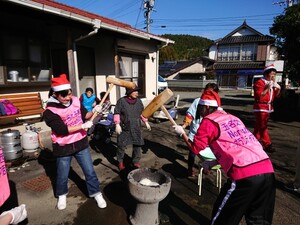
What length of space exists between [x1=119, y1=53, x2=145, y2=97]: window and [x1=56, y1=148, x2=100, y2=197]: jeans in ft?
22.1

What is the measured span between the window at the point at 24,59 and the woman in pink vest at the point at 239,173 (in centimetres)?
594

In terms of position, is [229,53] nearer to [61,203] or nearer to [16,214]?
[61,203]

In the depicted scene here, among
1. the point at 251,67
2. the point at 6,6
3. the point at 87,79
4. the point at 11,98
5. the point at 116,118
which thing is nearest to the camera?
the point at 116,118

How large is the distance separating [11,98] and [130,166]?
3.87 metres

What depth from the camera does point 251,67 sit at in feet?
116

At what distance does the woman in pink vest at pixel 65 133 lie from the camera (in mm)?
2930

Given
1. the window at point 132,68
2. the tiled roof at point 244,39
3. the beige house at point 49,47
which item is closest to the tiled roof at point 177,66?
the tiled roof at point 244,39

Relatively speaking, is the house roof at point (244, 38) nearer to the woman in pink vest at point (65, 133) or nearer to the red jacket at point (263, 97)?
the red jacket at point (263, 97)

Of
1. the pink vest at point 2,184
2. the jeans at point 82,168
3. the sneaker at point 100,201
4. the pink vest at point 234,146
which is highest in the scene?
the pink vest at point 234,146

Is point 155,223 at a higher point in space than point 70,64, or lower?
lower

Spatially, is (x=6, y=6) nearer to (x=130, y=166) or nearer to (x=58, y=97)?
(x=58, y=97)

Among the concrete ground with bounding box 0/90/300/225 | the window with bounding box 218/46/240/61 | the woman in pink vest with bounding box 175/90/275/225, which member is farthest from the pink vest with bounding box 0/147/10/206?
the window with bounding box 218/46/240/61

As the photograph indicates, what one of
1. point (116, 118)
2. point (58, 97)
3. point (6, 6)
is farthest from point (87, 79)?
point (58, 97)

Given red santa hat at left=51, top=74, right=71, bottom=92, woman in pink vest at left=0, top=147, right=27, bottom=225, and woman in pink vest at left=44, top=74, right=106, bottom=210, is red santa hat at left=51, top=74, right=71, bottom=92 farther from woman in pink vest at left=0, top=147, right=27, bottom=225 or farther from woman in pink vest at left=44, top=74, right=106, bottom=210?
woman in pink vest at left=0, top=147, right=27, bottom=225
